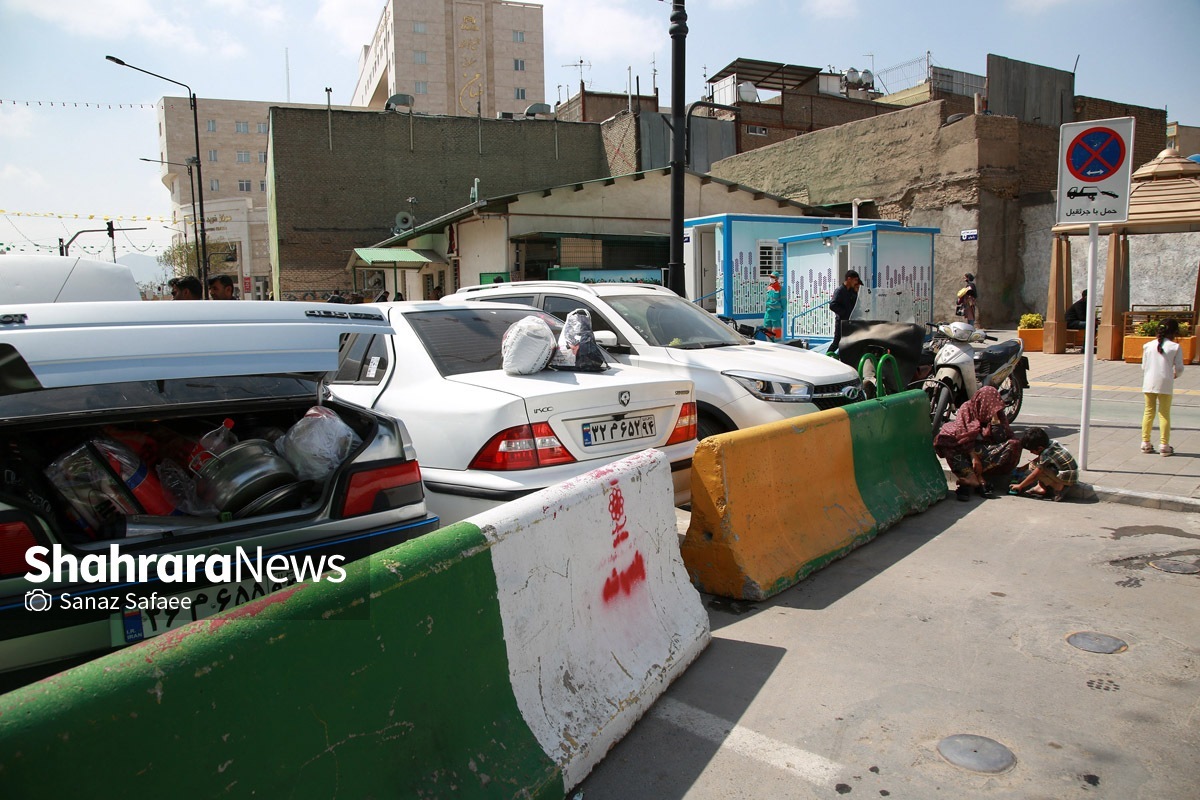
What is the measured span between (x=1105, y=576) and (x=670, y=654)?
3084mm

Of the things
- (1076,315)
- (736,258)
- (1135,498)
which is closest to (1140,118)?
(1076,315)

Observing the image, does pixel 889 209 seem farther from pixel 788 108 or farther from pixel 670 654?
pixel 670 654

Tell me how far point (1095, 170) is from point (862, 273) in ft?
21.9

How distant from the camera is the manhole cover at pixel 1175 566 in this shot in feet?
16.3

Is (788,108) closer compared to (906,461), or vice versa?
(906,461)

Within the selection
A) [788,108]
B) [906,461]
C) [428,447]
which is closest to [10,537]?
[428,447]

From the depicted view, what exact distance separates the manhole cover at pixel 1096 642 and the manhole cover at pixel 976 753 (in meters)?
1.20

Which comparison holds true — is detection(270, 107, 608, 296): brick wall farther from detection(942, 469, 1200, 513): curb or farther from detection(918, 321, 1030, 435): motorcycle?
detection(942, 469, 1200, 513): curb

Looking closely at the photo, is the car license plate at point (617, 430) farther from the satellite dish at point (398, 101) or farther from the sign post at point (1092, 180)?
the satellite dish at point (398, 101)

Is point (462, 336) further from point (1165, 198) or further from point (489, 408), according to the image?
point (1165, 198)

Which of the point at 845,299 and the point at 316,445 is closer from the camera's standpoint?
the point at 316,445

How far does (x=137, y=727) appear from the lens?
1.67m

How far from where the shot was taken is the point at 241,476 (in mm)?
3303

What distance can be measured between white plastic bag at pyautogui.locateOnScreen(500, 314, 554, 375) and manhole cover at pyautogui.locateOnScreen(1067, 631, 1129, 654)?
10.7ft
